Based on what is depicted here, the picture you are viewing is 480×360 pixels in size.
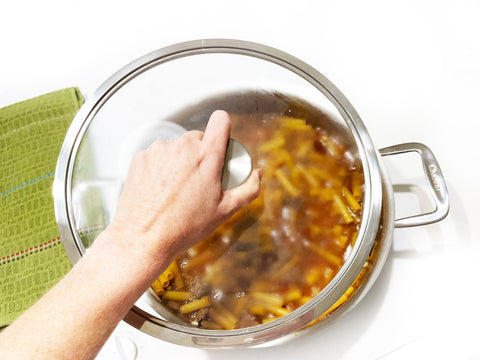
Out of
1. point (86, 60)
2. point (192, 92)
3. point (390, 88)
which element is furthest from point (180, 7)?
point (390, 88)

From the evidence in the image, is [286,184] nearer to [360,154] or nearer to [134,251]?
[360,154]

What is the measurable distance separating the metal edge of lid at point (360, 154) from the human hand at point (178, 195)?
135 mm

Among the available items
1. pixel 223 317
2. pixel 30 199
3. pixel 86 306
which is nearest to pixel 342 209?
pixel 223 317

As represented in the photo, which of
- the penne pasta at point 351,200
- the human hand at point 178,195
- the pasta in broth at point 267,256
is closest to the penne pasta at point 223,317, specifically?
the pasta in broth at point 267,256

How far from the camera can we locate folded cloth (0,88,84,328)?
31.6 inches

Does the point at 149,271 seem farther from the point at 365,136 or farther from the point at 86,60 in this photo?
the point at 86,60

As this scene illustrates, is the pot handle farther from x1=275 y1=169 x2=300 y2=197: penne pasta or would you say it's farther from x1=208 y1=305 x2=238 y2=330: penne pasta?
x1=208 y1=305 x2=238 y2=330: penne pasta

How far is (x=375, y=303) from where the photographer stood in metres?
0.79

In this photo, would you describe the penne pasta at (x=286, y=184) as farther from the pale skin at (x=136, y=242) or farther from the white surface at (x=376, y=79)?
the white surface at (x=376, y=79)

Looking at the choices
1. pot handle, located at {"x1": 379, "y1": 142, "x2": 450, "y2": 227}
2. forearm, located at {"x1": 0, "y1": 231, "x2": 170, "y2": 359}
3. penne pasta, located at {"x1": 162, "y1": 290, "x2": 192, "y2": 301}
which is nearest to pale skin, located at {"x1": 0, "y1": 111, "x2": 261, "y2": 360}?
forearm, located at {"x1": 0, "y1": 231, "x2": 170, "y2": 359}

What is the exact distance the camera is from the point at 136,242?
527mm

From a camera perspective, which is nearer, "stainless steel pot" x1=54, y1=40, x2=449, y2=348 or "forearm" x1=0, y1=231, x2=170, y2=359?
"forearm" x1=0, y1=231, x2=170, y2=359

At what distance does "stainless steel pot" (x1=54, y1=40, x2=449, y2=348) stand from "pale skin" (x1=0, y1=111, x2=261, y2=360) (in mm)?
115

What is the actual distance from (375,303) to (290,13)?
634 millimetres
